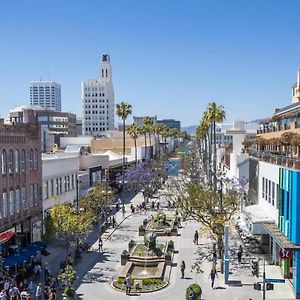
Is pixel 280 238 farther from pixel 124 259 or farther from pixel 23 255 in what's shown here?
pixel 23 255

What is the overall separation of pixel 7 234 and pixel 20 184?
5.17 meters

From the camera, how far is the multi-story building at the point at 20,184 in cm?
4088

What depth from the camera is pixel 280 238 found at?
35031 mm

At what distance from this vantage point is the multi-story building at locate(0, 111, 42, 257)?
134 ft

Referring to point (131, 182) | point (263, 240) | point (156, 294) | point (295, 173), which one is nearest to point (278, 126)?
point (263, 240)

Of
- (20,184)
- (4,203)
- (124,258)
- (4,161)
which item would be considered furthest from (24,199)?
(124,258)

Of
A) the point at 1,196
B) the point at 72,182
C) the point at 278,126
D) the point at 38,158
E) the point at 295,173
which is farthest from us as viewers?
the point at 72,182

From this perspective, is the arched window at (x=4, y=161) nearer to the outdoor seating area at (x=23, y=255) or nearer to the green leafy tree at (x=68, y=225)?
the green leafy tree at (x=68, y=225)

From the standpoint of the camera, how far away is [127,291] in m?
33.7

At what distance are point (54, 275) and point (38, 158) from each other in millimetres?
14487

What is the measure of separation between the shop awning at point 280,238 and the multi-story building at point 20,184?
67.6 feet

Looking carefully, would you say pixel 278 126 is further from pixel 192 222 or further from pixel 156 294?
pixel 156 294

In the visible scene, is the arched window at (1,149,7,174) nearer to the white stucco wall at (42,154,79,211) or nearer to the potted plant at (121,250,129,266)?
the white stucco wall at (42,154,79,211)

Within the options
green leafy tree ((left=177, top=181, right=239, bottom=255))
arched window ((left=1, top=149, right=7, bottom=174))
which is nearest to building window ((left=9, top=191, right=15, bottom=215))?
arched window ((left=1, top=149, right=7, bottom=174))
